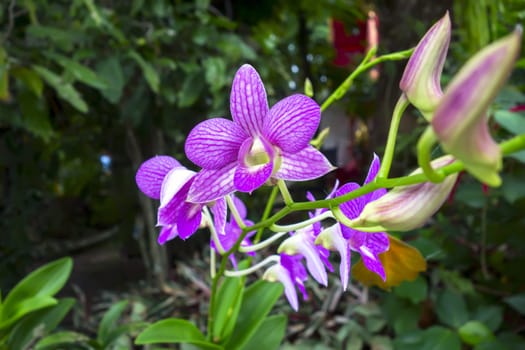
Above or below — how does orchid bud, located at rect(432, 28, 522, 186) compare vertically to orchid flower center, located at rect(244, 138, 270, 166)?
above

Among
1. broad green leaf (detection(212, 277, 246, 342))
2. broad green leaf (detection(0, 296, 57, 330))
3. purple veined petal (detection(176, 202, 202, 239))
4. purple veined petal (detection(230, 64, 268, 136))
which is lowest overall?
broad green leaf (detection(212, 277, 246, 342))

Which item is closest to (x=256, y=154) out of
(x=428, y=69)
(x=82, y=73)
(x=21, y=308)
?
(x=428, y=69)

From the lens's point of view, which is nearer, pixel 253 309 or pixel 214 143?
pixel 214 143

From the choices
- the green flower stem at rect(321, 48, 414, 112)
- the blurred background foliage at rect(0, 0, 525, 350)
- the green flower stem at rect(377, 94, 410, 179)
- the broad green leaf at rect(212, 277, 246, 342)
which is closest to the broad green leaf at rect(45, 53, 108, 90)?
the blurred background foliage at rect(0, 0, 525, 350)

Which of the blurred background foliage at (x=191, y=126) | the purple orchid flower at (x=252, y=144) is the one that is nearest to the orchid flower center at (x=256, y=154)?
the purple orchid flower at (x=252, y=144)

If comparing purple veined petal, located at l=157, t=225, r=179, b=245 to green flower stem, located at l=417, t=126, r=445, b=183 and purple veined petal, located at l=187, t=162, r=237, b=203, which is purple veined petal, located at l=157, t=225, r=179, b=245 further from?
green flower stem, located at l=417, t=126, r=445, b=183

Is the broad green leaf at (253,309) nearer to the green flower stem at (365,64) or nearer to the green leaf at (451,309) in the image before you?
the green flower stem at (365,64)

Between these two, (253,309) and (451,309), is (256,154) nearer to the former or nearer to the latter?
(253,309)

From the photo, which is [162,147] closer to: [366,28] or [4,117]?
[4,117]
